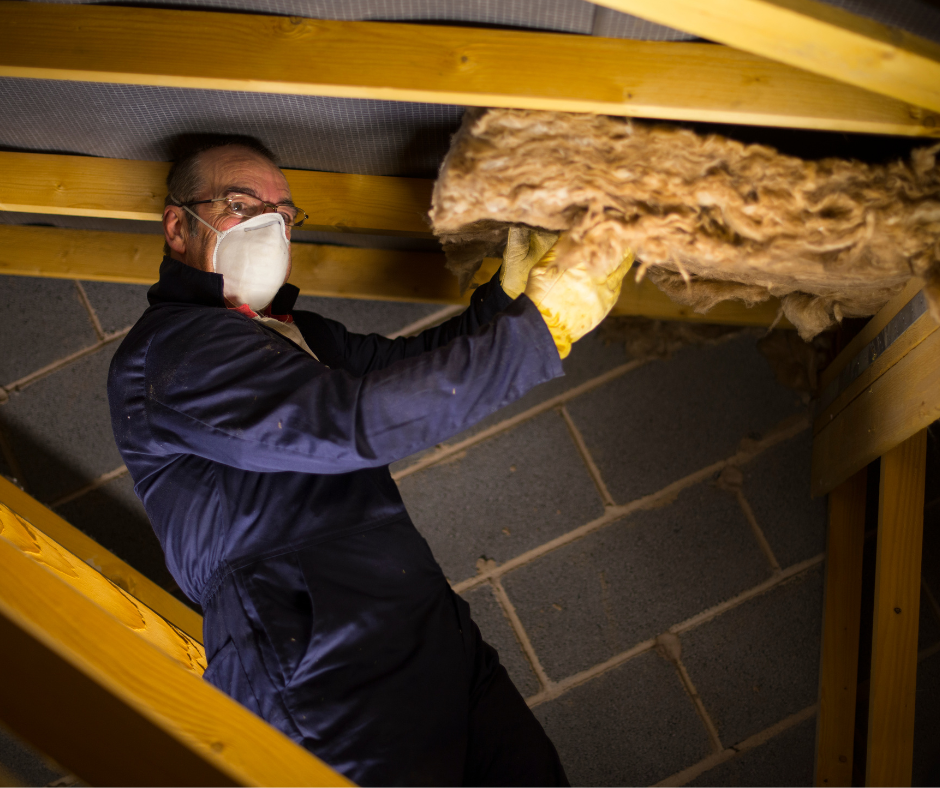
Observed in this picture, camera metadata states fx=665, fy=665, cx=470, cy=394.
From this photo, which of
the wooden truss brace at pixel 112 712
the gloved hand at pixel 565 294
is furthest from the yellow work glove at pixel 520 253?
the wooden truss brace at pixel 112 712

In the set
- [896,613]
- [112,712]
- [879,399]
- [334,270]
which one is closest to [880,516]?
[896,613]

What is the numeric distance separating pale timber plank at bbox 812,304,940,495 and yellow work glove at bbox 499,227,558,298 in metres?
0.80

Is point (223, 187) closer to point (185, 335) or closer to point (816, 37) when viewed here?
point (185, 335)

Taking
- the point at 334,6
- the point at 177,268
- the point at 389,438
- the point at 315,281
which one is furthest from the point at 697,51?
the point at 315,281

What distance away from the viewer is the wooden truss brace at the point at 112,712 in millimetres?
837

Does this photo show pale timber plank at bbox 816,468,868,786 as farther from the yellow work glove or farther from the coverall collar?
the coverall collar

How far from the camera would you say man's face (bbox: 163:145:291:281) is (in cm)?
139

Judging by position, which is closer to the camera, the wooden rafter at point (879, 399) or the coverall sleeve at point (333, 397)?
the coverall sleeve at point (333, 397)

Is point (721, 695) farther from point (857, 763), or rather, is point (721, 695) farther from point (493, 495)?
point (493, 495)

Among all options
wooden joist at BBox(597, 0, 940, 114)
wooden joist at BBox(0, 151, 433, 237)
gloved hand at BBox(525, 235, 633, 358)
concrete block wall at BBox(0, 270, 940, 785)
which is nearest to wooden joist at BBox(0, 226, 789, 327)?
concrete block wall at BBox(0, 270, 940, 785)

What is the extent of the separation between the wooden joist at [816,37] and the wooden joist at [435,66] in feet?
0.40

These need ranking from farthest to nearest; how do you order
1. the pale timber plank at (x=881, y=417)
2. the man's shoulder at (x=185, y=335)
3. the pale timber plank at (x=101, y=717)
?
the pale timber plank at (x=881, y=417), the man's shoulder at (x=185, y=335), the pale timber plank at (x=101, y=717)

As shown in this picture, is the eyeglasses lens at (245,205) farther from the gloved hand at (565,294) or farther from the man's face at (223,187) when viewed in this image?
the gloved hand at (565,294)

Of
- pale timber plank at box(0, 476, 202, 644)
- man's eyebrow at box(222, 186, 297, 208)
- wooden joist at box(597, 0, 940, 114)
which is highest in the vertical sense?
wooden joist at box(597, 0, 940, 114)
